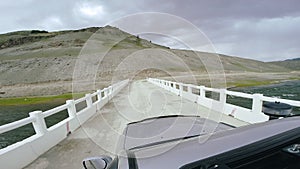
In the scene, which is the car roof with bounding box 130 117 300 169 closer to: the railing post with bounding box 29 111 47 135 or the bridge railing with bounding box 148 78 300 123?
the bridge railing with bounding box 148 78 300 123

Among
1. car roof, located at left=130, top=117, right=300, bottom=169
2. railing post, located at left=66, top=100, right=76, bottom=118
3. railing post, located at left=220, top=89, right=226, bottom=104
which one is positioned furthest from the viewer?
railing post, located at left=220, top=89, right=226, bottom=104

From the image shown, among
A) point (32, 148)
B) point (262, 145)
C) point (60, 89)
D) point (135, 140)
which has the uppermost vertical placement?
point (262, 145)

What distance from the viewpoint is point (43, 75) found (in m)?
66.8

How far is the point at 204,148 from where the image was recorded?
1.47 m

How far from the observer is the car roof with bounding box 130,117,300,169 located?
4.40 ft

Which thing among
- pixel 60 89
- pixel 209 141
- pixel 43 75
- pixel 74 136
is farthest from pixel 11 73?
pixel 209 141

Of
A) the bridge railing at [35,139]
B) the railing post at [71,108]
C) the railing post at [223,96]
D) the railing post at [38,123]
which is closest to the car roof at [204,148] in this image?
the bridge railing at [35,139]

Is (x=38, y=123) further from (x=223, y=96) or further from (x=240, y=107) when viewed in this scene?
(x=223, y=96)

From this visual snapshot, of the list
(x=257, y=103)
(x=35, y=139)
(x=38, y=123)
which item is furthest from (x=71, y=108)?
(x=257, y=103)

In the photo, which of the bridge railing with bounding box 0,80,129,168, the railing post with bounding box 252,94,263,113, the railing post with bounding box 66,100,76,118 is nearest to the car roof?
the bridge railing with bounding box 0,80,129,168

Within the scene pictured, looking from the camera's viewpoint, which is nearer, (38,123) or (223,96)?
(38,123)

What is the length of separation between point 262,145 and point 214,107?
8133mm

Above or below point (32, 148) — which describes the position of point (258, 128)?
above

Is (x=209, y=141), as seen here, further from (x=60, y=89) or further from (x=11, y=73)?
(x=11, y=73)
